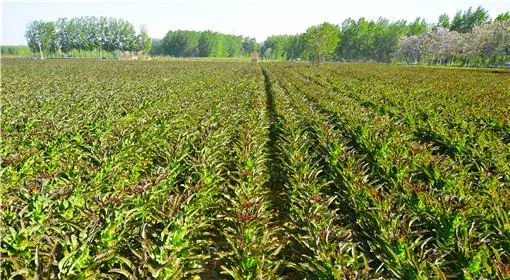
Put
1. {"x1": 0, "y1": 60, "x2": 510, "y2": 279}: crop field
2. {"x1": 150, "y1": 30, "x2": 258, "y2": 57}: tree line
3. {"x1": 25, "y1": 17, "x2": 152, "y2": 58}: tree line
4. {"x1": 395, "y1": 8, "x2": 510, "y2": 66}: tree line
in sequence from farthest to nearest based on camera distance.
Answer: {"x1": 150, "y1": 30, "x2": 258, "y2": 57}: tree line
{"x1": 25, "y1": 17, "x2": 152, "y2": 58}: tree line
{"x1": 395, "y1": 8, "x2": 510, "y2": 66}: tree line
{"x1": 0, "y1": 60, "x2": 510, "y2": 279}: crop field

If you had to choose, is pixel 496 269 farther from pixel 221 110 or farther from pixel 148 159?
pixel 221 110

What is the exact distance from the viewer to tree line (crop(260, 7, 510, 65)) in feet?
183

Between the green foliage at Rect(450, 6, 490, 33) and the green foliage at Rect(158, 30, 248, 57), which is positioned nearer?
the green foliage at Rect(450, 6, 490, 33)

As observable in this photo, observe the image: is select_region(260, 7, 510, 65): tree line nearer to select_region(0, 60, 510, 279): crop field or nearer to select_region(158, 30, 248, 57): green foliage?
select_region(158, 30, 248, 57): green foliage

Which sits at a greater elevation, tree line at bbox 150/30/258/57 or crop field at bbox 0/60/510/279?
tree line at bbox 150/30/258/57

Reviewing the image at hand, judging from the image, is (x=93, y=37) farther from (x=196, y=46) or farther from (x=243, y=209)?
(x=243, y=209)

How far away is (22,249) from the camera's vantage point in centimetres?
290

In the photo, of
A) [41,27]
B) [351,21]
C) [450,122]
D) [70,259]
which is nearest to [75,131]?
[70,259]

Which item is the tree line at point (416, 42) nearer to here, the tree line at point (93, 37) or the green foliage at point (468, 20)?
the green foliage at point (468, 20)

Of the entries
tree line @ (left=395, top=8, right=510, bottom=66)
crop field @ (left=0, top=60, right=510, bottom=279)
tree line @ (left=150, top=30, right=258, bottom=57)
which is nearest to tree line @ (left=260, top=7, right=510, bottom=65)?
tree line @ (left=395, top=8, right=510, bottom=66)

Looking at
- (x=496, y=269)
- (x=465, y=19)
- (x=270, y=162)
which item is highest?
(x=465, y=19)

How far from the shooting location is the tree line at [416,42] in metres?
55.8

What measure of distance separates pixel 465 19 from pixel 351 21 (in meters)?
35.6

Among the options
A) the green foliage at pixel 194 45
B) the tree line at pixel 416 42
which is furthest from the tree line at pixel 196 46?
the tree line at pixel 416 42
